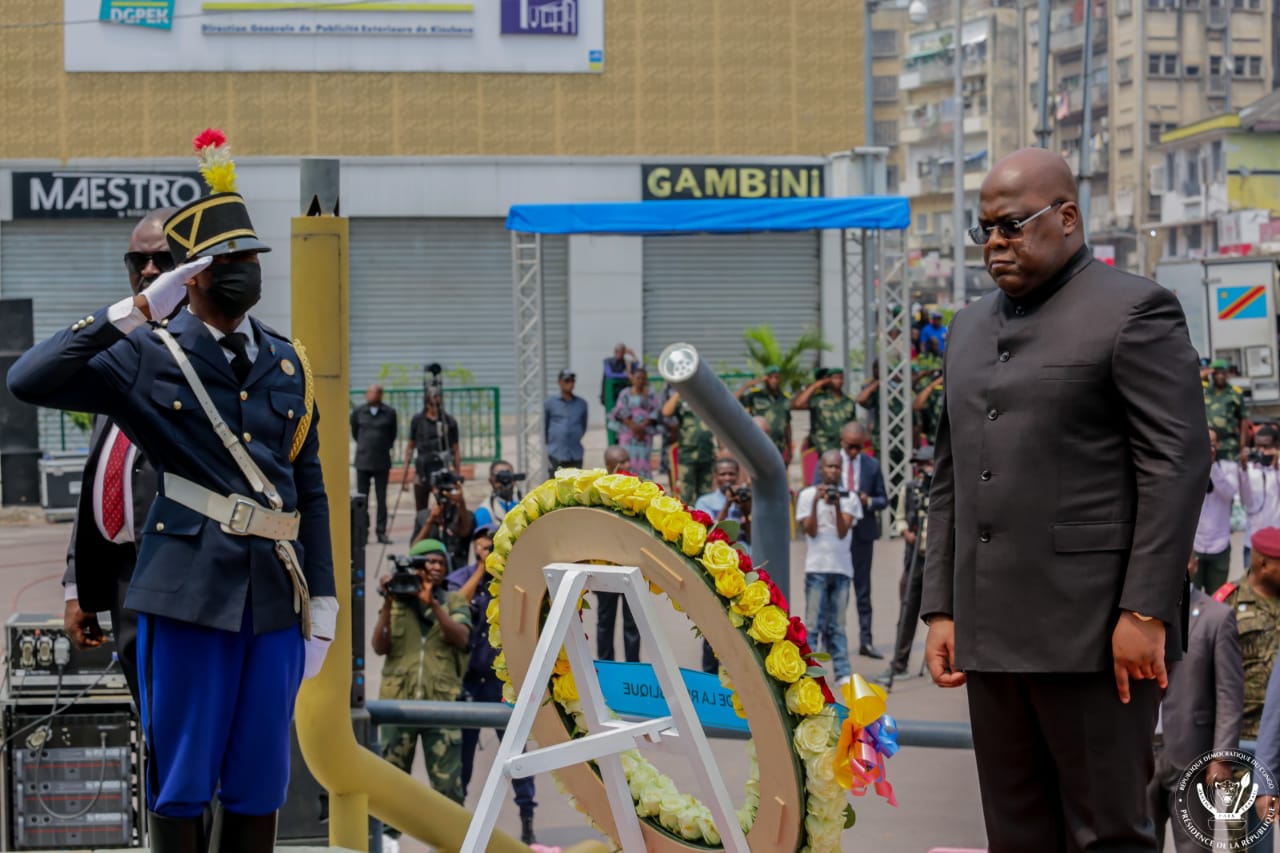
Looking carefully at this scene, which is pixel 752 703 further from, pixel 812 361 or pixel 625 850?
pixel 812 361

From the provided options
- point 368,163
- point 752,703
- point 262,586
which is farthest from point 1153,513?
point 368,163

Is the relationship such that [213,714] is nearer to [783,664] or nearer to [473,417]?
[783,664]

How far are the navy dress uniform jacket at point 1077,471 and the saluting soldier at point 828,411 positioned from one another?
13574mm

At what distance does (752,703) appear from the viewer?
4.04 meters

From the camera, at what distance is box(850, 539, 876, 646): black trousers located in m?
12.5

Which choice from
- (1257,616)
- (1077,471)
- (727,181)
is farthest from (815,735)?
(727,181)

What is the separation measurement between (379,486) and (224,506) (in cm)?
1520

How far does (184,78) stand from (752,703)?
2882 centimetres

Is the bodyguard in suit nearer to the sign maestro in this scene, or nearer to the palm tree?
the palm tree

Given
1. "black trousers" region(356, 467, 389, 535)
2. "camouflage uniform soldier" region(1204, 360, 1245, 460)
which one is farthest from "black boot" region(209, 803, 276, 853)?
"camouflage uniform soldier" region(1204, 360, 1245, 460)

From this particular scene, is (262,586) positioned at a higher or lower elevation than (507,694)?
higher

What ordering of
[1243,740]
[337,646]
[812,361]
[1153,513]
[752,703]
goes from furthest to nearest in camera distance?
[812,361] < [1243,740] < [337,646] < [752,703] < [1153,513]

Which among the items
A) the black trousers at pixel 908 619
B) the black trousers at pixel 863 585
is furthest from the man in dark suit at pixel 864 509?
the black trousers at pixel 908 619

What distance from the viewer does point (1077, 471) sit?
3.54 metres
